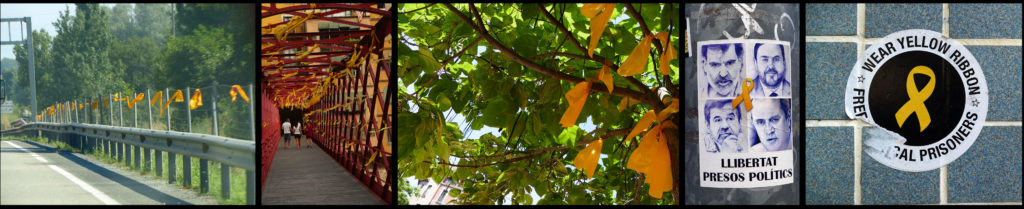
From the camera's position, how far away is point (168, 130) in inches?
140

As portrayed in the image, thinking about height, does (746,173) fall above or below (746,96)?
below

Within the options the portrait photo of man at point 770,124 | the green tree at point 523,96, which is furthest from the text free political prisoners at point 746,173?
the green tree at point 523,96

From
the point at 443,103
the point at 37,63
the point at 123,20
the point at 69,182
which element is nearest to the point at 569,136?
the point at 443,103

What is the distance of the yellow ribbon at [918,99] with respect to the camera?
3.69 meters

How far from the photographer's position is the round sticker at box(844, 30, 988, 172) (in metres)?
3.67

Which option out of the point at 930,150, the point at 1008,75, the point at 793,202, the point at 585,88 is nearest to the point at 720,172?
the point at 793,202

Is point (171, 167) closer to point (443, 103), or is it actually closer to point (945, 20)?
point (443, 103)

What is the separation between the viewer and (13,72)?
338 cm

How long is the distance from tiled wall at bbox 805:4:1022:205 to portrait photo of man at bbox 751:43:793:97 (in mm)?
536

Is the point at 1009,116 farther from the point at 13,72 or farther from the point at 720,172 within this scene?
the point at 13,72

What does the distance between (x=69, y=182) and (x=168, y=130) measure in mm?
529

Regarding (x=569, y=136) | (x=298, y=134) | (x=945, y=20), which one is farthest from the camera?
(x=569, y=136)

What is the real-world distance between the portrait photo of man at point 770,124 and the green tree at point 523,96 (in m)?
0.39

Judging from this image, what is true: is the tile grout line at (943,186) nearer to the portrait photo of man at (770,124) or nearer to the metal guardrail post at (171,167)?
the portrait photo of man at (770,124)
